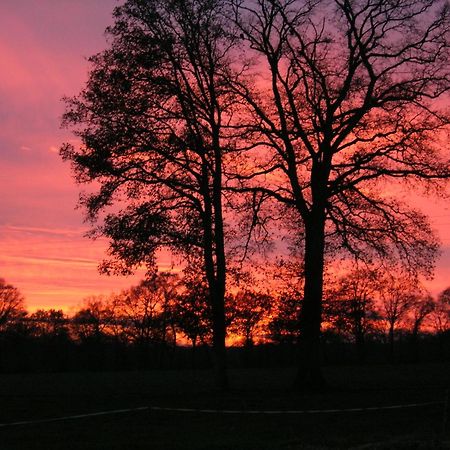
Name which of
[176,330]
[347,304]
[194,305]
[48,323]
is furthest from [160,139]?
[48,323]

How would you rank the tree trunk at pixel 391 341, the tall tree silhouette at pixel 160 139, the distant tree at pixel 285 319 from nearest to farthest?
the tall tree silhouette at pixel 160 139 → the distant tree at pixel 285 319 → the tree trunk at pixel 391 341

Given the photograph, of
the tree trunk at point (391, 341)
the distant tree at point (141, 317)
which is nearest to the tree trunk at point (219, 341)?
the distant tree at point (141, 317)

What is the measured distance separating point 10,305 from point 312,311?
66.8m

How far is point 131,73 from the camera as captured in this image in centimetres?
2600

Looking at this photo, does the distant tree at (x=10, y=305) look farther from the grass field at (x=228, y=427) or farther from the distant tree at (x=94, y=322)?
the grass field at (x=228, y=427)

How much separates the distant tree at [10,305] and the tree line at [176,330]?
12 cm

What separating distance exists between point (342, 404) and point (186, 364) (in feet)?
223

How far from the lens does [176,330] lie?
2655 inches

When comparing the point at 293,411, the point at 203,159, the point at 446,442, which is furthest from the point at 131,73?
the point at 446,442

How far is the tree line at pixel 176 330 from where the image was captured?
246 feet

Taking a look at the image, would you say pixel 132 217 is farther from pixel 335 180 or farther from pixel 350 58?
pixel 350 58

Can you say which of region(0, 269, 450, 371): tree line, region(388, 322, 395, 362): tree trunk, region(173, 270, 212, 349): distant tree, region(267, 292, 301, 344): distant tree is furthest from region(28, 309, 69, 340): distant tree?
region(173, 270, 212, 349): distant tree

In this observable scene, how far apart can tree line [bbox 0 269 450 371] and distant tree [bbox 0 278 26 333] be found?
120mm

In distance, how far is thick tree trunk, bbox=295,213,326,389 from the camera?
25938 millimetres
